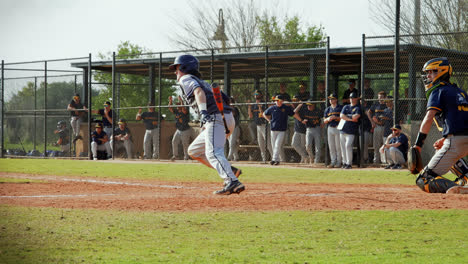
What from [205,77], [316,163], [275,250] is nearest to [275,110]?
[316,163]

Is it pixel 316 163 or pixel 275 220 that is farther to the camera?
pixel 316 163

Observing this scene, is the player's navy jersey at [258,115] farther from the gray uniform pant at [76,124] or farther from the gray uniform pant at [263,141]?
the gray uniform pant at [76,124]

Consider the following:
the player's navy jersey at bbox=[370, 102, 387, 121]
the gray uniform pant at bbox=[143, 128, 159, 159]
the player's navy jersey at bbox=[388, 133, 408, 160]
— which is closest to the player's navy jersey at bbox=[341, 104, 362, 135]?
the player's navy jersey at bbox=[388, 133, 408, 160]

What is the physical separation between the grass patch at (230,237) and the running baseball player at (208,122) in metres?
1.65

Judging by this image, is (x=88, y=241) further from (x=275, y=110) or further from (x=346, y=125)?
(x=275, y=110)

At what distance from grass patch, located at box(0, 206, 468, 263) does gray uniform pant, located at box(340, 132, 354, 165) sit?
986 cm

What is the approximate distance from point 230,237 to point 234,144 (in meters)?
15.6

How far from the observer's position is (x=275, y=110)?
62.5 ft

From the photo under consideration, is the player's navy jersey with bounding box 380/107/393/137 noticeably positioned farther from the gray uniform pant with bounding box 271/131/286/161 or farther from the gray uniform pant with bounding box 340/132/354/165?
the gray uniform pant with bounding box 271/131/286/161

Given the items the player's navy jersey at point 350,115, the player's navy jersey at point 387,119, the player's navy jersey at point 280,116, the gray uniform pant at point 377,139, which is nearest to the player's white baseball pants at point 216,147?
the player's navy jersey at point 350,115

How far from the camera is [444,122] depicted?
933cm

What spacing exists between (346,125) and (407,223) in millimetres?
10740

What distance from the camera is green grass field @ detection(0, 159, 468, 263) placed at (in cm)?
470

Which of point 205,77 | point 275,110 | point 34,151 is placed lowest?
point 34,151
